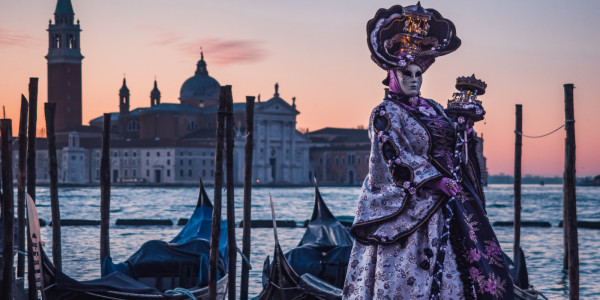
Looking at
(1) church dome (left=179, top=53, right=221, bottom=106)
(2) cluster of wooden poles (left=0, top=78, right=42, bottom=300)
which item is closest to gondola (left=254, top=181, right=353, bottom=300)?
(2) cluster of wooden poles (left=0, top=78, right=42, bottom=300)

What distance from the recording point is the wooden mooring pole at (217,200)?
208 inches

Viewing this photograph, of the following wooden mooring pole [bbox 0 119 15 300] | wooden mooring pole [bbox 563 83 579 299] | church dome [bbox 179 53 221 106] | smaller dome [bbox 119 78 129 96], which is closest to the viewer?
wooden mooring pole [bbox 0 119 15 300]

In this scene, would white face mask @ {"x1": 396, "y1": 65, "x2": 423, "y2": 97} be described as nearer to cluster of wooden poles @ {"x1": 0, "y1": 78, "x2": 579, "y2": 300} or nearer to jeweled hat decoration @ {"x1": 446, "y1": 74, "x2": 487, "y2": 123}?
jeweled hat decoration @ {"x1": 446, "y1": 74, "x2": 487, "y2": 123}

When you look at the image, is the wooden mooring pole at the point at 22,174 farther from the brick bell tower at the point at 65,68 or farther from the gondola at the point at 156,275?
the brick bell tower at the point at 65,68

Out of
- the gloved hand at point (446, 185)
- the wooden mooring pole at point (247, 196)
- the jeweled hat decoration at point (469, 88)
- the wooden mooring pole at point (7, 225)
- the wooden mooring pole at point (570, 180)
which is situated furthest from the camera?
the wooden mooring pole at point (247, 196)

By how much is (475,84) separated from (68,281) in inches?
110

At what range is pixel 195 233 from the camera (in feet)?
22.2

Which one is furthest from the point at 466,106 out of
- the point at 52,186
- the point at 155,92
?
the point at 155,92

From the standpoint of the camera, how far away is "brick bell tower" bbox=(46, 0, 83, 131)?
196ft

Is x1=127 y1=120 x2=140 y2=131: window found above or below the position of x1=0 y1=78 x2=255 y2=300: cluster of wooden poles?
above

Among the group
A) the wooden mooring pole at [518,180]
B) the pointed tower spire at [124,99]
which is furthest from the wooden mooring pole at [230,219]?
the pointed tower spire at [124,99]

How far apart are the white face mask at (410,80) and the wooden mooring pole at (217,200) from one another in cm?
277

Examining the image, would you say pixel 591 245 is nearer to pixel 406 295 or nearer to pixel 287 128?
pixel 406 295

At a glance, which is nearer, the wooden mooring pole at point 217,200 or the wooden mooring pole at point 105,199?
the wooden mooring pole at point 217,200
